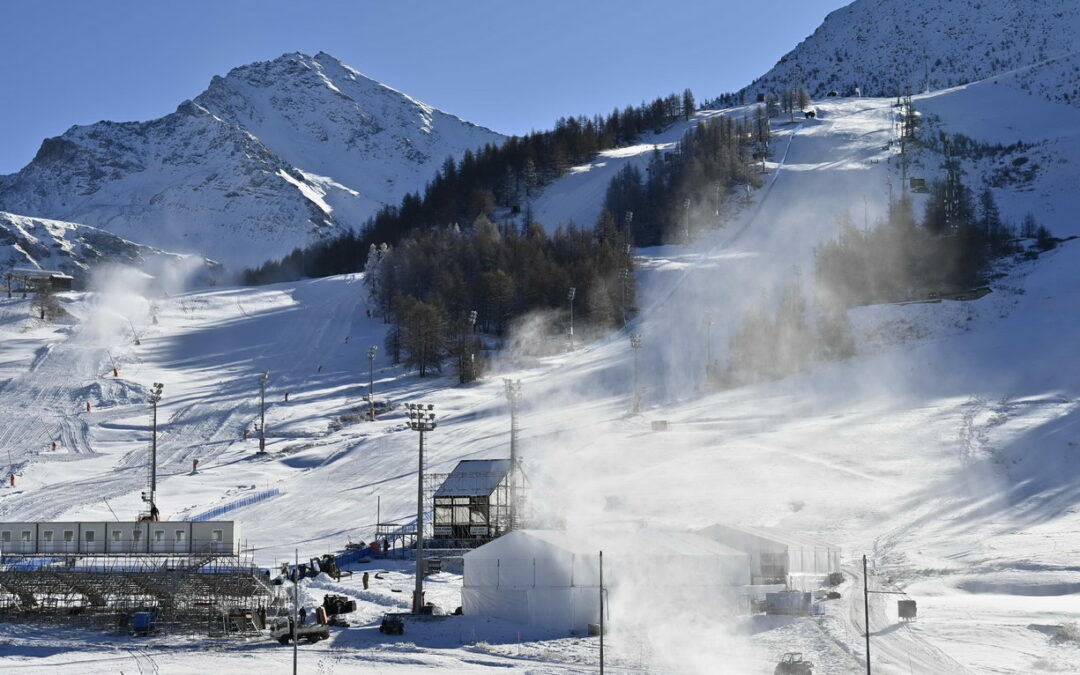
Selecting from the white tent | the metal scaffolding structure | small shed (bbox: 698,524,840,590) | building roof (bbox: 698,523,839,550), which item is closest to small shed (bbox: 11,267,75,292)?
the metal scaffolding structure

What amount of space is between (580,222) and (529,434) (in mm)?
81790

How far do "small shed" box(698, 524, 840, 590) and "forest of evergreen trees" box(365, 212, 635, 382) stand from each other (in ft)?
153

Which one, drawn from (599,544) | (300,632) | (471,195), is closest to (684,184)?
(471,195)

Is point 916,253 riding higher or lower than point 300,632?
higher

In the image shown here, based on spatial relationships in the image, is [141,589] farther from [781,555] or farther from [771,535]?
[771,535]

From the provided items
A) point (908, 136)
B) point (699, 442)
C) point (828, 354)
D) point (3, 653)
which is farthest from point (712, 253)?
point (3, 653)

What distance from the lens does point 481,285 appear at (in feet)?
361

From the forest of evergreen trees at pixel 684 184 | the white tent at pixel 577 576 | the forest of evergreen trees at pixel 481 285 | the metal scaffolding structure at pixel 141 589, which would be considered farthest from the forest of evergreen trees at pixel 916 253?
the metal scaffolding structure at pixel 141 589

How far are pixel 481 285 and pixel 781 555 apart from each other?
70.6 m

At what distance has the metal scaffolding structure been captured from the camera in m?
38.8

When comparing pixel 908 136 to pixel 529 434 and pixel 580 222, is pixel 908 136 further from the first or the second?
pixel 529 434

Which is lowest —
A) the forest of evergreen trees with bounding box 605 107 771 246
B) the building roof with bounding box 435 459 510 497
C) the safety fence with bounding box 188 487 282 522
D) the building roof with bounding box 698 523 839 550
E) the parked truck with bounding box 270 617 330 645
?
the parked truck with bounding box 270 617 330 645

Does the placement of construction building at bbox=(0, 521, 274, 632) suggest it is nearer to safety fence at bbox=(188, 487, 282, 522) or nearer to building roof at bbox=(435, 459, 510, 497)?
building roof at bbox=(435, 459, 510, 497)

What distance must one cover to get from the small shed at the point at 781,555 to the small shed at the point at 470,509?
11099 millimetres
